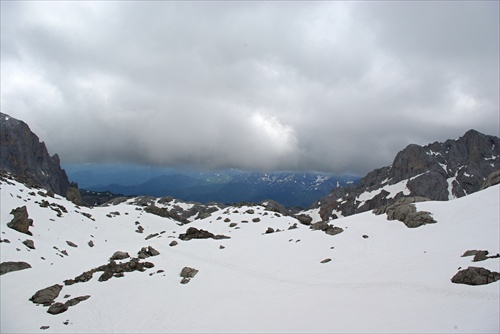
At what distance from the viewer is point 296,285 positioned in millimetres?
23938

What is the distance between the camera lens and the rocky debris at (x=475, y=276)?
58.9ft

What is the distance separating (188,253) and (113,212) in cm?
6001

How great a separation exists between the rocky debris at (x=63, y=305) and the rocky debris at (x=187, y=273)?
323 inches

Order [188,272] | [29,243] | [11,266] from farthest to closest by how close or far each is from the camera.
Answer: [29,243]
[11,266]
[188,272]

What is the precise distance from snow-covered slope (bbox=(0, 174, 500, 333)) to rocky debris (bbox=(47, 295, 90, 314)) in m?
0.77

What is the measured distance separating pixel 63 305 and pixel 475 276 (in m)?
29.4

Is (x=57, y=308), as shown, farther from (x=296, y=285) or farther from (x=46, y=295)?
(x=296, y=285)

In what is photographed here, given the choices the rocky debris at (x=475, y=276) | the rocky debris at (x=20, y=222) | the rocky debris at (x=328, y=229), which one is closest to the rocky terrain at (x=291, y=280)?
the rocky debris at (x=475, y=276)

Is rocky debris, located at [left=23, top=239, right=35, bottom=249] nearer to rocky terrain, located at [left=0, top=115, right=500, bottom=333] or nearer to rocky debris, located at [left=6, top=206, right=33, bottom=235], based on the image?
rocky terrain, located at [left=0, top=115, right=500, bottom=333]

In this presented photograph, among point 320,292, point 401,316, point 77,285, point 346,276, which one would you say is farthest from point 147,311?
point 401,316

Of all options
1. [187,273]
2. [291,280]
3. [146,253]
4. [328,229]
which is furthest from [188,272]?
[328,229]

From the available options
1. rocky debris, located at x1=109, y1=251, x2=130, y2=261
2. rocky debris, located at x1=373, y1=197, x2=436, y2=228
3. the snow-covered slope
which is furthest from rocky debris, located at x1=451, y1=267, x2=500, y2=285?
rocky debris, located at x1=109, y1=251, x2=130, y2=261

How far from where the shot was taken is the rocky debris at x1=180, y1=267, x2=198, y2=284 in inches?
1112

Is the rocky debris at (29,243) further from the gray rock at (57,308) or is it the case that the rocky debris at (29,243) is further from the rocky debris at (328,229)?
the rocky debris at (328,229)
